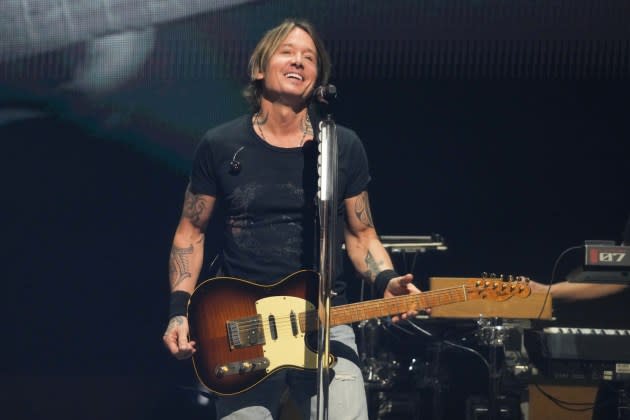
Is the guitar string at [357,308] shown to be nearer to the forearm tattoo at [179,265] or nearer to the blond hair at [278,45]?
the forearm tattoo at [179,265]

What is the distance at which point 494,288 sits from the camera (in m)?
4.36

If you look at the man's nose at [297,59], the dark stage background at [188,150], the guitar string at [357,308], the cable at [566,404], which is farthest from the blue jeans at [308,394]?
the dark stage background at [188,150]

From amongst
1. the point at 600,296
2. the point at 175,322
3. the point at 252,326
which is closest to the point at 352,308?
the point at 252,326

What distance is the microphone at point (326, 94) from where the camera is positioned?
335 cm

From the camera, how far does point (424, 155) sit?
725cm

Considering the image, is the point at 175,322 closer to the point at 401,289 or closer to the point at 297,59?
the point at 401,289

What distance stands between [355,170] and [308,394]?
102 cm

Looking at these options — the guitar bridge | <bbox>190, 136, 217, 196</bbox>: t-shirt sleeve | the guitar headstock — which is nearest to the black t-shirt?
<bbox>190, 136, 217, 196</bbox>: t-shirt sleeve

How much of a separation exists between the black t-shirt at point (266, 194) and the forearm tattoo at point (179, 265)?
216 millimetres

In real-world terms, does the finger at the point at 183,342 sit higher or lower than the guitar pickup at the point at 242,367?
higher

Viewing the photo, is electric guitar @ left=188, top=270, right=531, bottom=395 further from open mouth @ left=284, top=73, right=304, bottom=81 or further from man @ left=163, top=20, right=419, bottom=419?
open mouth @ left=284, top=73, right=304, bottom=81

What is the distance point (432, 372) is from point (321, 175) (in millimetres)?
A: 3434

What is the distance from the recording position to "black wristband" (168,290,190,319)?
4164mm

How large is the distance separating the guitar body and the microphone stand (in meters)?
0.74
